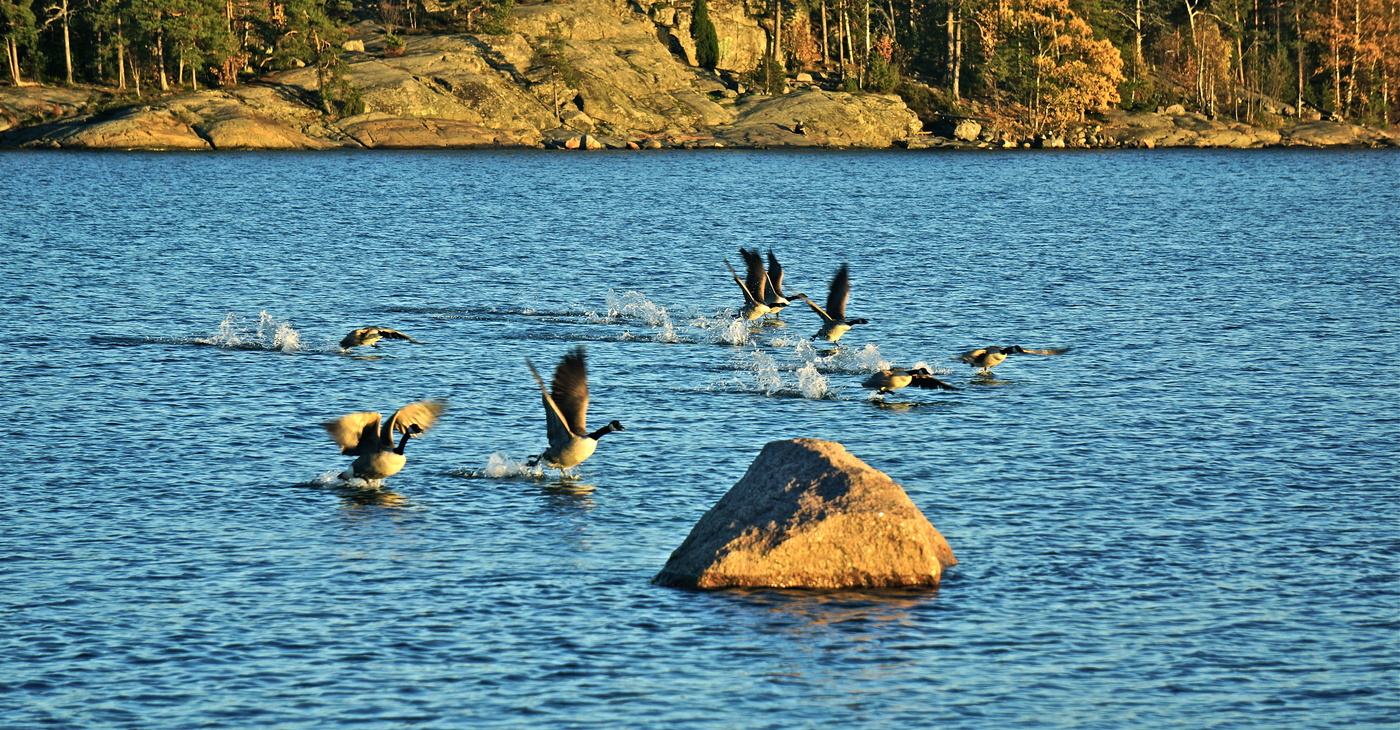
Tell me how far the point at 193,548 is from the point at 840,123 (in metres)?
128

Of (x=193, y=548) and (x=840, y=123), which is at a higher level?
(x=840, y=123)

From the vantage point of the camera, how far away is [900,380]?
27.5m

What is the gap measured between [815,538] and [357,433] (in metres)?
8.06

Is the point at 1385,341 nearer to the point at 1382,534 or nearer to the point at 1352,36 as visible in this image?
the point at 1382,534

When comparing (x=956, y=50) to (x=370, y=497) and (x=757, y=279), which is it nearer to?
(x=757, y=279)

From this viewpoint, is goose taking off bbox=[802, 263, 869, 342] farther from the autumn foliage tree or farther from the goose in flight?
the autumn foliage tree

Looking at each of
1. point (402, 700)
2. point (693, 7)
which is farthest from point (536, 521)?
point (693, 7)

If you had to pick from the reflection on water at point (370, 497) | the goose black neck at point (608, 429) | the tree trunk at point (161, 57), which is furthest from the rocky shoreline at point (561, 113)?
the goose black neck at point (608, 429)

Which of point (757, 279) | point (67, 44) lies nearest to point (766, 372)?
point (757, 279)

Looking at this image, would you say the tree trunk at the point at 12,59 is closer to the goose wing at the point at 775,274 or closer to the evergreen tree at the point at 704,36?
the evergreen tree at the point at 704,36

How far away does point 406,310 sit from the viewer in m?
41.3

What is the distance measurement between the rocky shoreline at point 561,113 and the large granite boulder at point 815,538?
109525 mm

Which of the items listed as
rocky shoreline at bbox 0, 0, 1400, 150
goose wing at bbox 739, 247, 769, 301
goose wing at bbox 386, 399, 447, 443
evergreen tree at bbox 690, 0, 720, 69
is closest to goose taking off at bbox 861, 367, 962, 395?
goose wing at bbox 739, 247, 769, 301

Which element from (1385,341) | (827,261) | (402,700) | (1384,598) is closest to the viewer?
(402,700)
